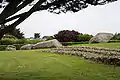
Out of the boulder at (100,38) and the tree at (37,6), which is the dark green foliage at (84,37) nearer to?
the boulder at (100,38)

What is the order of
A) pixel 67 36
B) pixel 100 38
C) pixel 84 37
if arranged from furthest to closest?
pixel 67 36 < pixel 84 37 < pixel 100 38

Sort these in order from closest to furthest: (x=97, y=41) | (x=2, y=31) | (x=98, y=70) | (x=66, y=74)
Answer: (x=2, y=31), (x=66, y=74), (x=98, y=70), (x=97, y=41)

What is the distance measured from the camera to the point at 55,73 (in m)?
16.4

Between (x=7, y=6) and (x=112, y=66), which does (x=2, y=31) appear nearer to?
(x=7, y=6)

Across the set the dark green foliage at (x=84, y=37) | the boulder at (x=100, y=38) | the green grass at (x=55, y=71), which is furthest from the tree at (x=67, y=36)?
the green grass at (x=55, y=71)

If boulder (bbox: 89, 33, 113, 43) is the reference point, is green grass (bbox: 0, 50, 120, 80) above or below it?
below

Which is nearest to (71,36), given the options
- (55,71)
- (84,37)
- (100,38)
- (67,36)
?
(67,36)

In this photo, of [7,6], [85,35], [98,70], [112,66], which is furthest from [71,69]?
[85,35]

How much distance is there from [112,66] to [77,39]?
86.2ft

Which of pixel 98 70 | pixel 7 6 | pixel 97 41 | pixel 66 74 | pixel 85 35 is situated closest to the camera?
pixel 7 6

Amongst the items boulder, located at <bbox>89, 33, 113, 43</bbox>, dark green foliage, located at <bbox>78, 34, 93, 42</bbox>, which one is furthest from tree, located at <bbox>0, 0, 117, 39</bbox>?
dark green foliage, located at <bbox>78, 34, 93, 42</bbox>

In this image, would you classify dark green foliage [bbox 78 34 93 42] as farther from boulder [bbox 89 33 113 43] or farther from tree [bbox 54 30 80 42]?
boulder [bbox 89 33 113 43]

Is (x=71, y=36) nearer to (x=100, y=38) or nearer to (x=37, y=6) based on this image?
(x=100, y=38)

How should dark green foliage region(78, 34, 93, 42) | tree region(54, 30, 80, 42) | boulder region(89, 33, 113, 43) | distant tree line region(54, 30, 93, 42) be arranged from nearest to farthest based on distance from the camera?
boulder region(89, 33, 113, 43) → dark green foliage region(78, 34, 93, 42) → distant tree line region(54, 30, 93, 42) → tree region(54, 30, 80, 42)
